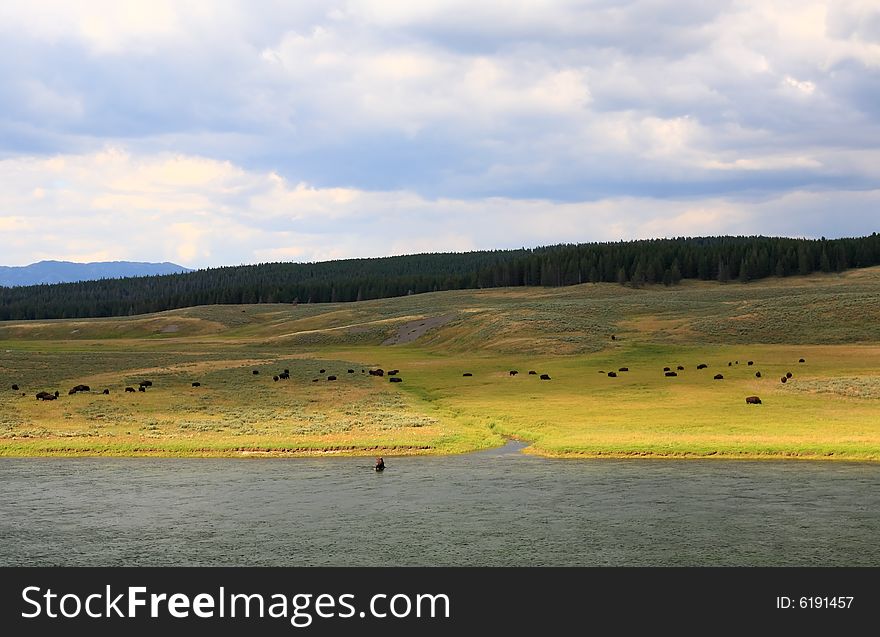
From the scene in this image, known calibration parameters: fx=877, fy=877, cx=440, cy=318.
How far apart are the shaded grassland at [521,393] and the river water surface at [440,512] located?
14.2 feet

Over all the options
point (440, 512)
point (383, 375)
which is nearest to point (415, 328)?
point (383, 375)

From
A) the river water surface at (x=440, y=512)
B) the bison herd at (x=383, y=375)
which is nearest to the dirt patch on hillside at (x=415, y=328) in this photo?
the bison herd at (x=383, y=375)

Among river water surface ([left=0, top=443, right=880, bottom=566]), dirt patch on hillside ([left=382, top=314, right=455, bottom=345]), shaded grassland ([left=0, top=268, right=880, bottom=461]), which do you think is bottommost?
river water surface ([left=0, top=443, right=880, bottom=566])

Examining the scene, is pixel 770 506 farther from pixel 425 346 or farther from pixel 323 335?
pixel 323 335

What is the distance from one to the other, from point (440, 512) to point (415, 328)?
403 ft

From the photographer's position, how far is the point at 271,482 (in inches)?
1533

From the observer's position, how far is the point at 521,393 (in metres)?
73.1

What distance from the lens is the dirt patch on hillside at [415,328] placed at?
149087 mm

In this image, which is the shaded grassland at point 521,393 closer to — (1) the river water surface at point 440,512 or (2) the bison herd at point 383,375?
(2) the bison herd at point 383,375

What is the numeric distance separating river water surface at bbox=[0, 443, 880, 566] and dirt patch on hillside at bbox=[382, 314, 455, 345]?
10452 cm

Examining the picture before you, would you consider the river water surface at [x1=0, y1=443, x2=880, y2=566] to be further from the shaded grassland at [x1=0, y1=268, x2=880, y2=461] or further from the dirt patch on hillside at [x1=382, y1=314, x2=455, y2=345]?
the dirt patch on hillside at [x1=382, y1=314, x2=455, y2=345]

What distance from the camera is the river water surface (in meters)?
27.4

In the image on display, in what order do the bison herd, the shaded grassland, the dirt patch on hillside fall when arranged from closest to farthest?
the shaded grassland
the bison herd
the dirt patch on hillside

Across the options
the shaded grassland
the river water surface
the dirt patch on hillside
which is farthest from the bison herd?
the dirt patch on hillside
